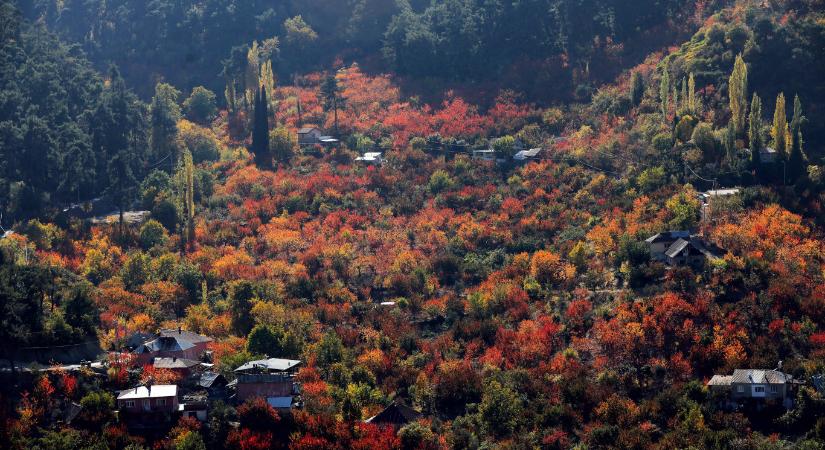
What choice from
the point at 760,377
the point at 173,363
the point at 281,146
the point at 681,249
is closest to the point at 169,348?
the point at 173,363

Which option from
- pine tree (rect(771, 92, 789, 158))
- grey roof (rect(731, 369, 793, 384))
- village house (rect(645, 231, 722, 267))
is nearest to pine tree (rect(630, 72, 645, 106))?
pine tree (rect(771, 92, 789, 158))

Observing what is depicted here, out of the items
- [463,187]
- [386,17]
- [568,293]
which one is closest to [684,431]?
[568,293]

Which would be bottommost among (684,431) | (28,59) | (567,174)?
(684,431)

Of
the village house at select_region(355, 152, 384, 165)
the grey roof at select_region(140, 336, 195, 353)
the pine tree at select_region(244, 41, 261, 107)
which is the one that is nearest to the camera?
the grey roof at select_region(140, 336, 195, 353)

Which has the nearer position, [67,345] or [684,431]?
[684,431]

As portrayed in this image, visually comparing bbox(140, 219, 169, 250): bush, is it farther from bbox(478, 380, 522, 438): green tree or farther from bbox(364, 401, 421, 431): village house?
bbox(478, 380, 522, 438): green tree

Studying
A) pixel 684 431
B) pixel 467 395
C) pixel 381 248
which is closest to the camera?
pixel 684 431

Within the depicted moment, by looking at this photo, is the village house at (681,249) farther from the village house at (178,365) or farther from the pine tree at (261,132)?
the pine tree at (261,132)

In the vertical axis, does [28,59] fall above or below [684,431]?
above

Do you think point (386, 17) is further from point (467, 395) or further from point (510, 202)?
point (467, 395)
